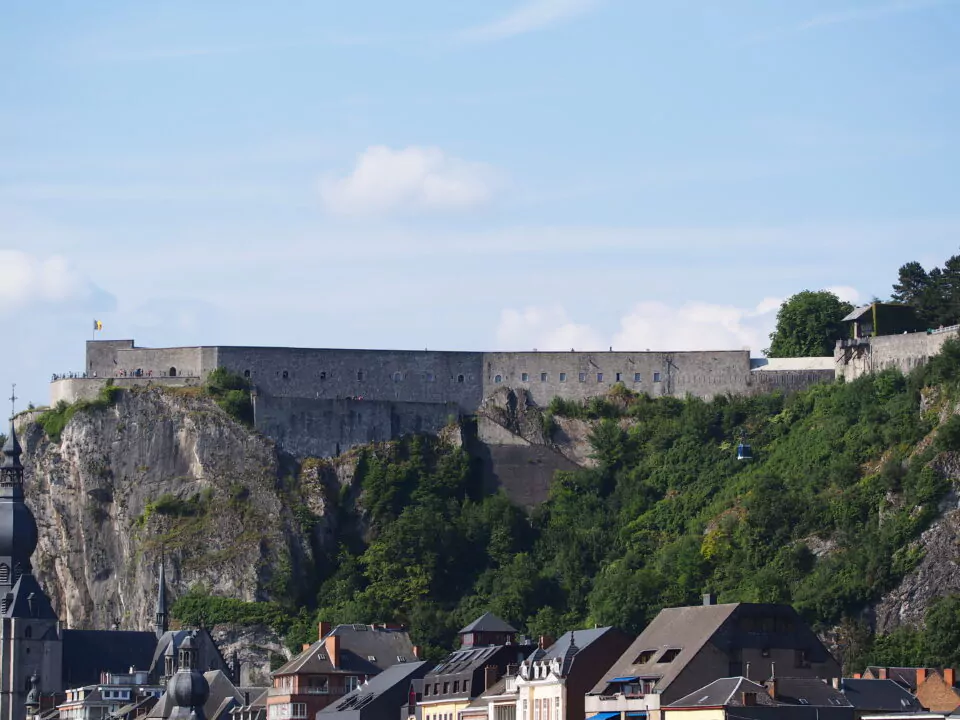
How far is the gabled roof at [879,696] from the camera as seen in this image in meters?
94.3

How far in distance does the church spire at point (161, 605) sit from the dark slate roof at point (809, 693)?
147 ft

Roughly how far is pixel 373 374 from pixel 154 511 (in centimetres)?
1265

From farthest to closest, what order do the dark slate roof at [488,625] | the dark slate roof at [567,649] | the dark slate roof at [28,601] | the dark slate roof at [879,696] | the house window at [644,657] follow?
the dark slate roof at [28,601] → the dark slate roof at [488,625] → the dark slate roof at [567,649] → the house window at [644,657] → the dark slate roof at [879,696]

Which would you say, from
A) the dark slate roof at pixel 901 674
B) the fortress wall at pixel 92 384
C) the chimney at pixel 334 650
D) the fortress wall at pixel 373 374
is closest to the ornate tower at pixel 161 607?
the fortress wall at pixel 92 384

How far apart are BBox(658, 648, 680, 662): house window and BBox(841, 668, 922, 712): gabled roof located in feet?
18.8

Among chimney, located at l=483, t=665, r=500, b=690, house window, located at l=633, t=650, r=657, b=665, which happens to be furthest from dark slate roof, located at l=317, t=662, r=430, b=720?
house window, located at l=633, t=650, r=657, b=665

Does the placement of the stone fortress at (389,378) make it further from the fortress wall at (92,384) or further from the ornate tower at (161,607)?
the ornate tower at (161,607)

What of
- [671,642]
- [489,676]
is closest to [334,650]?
[489,676]

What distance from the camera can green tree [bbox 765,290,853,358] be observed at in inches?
5389

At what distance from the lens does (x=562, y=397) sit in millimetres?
136500

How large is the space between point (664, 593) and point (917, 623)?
12.4 metres

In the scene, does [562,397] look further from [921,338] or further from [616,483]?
Answer: [921,338]

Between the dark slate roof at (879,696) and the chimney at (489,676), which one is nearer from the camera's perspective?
the dark slate roof at (879,696)

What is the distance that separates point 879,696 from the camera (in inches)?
3762
